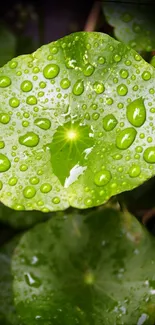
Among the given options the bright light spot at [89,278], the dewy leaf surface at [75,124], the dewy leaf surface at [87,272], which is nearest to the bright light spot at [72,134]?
the dewy leaf surface at [75,124]

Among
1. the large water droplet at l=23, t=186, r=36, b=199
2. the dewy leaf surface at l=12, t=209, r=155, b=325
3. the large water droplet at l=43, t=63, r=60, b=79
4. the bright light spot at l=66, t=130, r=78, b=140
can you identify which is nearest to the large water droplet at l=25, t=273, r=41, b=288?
the dewy leaf surface at l=12, t=209, r=155, b=325

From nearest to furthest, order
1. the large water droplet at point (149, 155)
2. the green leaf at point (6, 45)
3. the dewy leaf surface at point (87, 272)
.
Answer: the large water droplet at point (149, 155)
the dewy leaf surface at point (87, 272)
the green leaf at point (6, 45)

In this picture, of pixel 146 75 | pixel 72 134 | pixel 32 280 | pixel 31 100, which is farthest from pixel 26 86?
pixel 32 280

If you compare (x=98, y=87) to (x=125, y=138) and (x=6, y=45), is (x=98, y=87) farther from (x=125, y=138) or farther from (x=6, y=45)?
(x=6, y=45)

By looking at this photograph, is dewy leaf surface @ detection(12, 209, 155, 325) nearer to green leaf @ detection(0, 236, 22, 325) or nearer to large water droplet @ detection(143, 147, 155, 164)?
green leaf @ detection(0, 236, 22, 325)

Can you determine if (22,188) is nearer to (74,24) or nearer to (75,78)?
(75,78)

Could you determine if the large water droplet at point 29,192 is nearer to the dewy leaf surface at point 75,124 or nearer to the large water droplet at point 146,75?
the dewy leaf surface at point 75,124
